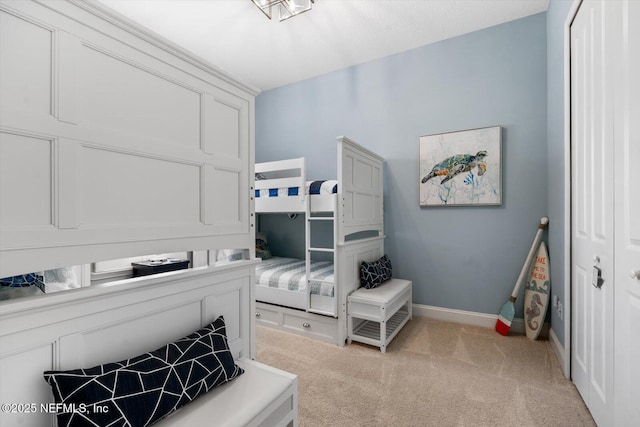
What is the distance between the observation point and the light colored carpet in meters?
1.58

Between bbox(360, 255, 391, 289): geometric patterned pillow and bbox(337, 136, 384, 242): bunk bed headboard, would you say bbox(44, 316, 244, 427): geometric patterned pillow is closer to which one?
bbox(337, 136, 384, 242): bunk bed headboard

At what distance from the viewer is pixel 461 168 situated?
9.47ft

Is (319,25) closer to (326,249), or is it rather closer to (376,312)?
(326,249)

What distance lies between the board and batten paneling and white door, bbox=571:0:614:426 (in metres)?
1.82

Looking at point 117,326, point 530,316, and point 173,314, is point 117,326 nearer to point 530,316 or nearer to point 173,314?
point 173,314

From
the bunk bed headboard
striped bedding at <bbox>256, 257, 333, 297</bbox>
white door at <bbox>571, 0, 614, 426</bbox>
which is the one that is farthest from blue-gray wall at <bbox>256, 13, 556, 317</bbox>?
striped bedding at <bbox>256, 257, 333, 297</bbox>

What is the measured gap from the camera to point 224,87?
4.62 feet

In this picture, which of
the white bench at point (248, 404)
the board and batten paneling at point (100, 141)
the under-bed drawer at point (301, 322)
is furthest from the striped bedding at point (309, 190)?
the white bench at point (248, 404)

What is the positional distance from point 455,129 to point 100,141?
2.94m

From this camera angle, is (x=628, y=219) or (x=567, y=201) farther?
(x=567, y=201)

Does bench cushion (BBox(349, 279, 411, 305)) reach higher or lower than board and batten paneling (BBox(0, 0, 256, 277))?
lower

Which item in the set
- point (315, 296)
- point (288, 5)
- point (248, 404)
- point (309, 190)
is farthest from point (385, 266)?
point (288, 5)

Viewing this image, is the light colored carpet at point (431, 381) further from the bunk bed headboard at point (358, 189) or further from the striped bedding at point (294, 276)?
the bunk bed headboard at point (358, 189)

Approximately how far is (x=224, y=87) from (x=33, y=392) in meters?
1.30
